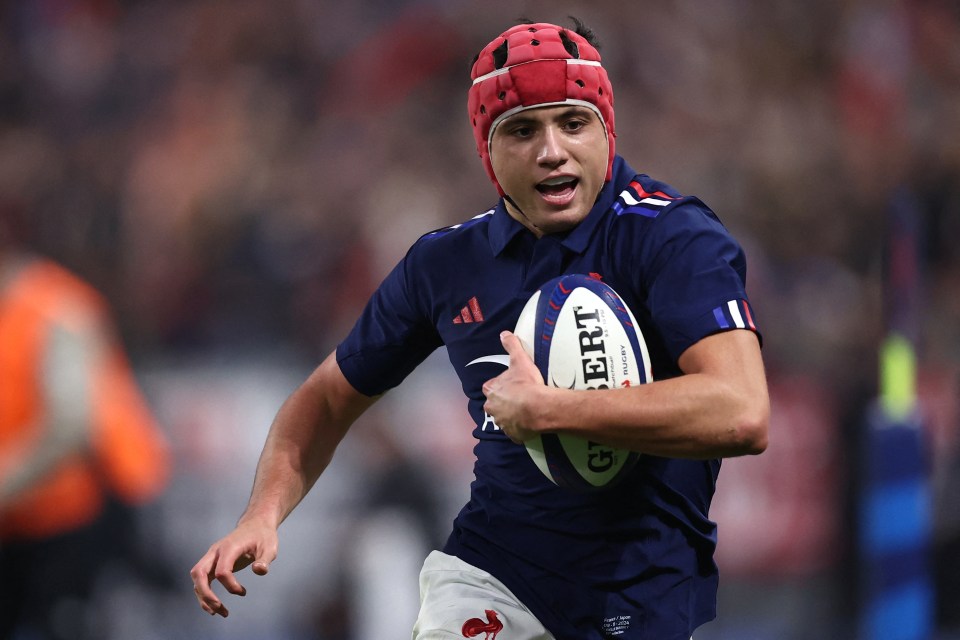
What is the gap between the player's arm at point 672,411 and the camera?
2271mm

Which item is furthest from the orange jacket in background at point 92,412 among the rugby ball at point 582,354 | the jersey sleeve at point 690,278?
the jersey sleeve at point 690,278

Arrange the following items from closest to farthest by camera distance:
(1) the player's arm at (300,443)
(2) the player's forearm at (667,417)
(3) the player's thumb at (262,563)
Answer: (2) the player's forearm at (667,417) → (3) the player's thumb at (262,563) → (1) the player's arm at (300,443)

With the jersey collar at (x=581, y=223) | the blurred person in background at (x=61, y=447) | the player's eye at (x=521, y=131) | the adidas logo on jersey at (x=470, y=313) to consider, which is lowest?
the blurred person in background at (x=61, y=447)

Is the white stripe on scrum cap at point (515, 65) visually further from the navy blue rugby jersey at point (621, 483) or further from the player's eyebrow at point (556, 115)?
the navy blue rugby jersey at point (621, 483)

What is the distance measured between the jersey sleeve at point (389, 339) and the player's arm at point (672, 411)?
0.78 m

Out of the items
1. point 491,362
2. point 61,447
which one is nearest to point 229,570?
point 491,362

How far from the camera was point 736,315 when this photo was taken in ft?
7.93

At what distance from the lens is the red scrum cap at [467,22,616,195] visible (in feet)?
9.12

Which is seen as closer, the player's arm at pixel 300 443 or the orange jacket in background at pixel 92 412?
the player's arm at pixel 300 443

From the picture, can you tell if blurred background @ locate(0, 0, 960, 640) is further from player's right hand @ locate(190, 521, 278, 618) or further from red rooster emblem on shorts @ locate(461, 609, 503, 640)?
red rooster emblem on shorts @ locate(461, 609, 503, 640)

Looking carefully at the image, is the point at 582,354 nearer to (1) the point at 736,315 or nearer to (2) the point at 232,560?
(1) the point at 736,315

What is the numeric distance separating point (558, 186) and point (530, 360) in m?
0.52

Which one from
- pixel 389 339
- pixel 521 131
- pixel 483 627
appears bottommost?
pixel 483 627

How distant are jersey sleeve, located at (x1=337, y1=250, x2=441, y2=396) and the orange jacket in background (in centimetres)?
253
